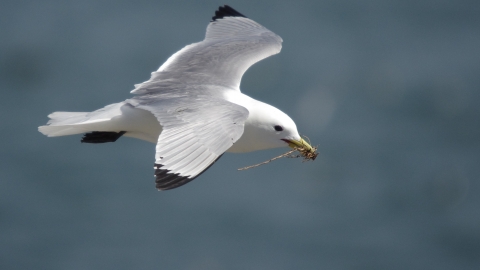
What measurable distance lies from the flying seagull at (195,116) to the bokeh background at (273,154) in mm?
4681

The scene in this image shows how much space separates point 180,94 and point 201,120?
61 centimetres

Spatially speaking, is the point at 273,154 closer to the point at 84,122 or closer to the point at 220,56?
the point at 220,56

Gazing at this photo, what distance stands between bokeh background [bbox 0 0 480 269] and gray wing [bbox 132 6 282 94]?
3.88 m

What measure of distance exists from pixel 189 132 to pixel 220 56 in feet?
5.83

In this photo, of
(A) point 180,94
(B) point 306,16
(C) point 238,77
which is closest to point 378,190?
(B) point 306,16

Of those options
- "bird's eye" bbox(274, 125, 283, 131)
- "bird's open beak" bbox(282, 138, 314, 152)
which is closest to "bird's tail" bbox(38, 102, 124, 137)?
"bird's eye" bbox(274, 125, 283, 131)

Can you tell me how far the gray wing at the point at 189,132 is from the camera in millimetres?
4699

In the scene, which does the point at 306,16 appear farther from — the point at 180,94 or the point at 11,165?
the point at 180,94

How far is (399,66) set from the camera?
14062 mm

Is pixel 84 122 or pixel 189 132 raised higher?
pixel 189 132

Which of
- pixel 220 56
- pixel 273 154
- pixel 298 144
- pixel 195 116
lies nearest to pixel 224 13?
pixel 220 56

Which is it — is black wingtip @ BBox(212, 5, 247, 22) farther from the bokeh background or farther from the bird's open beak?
the bokeh background

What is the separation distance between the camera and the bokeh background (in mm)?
11766

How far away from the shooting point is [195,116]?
523 cm
